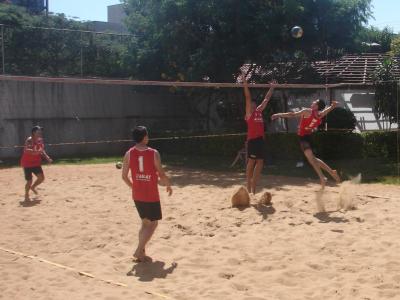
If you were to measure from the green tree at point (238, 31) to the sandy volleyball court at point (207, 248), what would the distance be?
20.2 ft

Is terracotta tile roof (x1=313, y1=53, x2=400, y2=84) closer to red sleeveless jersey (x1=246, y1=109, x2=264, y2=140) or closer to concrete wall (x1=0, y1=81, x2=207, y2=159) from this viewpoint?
concrete wall (x1=0, y1=81, x2=207, y2=159)

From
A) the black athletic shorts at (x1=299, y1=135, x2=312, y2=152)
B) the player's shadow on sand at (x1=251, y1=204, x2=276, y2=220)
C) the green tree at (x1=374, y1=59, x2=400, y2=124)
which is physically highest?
the green tree at (x1=374, y1=59, x2=400, y2=124)

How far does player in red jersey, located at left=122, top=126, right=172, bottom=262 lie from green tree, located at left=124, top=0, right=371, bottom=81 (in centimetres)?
989

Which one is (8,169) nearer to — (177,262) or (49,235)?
(49,235)

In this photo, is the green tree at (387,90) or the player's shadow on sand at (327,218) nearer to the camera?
the player's shadow on sand at (327,218)

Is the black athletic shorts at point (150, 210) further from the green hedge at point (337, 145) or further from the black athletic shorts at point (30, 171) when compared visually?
the green hedge at point (337, 145)

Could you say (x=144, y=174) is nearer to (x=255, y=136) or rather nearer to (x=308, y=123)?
(x=255, y=136)

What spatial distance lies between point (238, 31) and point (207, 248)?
395 inches

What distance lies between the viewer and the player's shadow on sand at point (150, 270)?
6.17 m

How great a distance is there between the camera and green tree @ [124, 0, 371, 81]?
52.7 ft

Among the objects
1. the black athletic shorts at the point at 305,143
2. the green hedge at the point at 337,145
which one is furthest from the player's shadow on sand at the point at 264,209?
the green hedge at the point at 337,145

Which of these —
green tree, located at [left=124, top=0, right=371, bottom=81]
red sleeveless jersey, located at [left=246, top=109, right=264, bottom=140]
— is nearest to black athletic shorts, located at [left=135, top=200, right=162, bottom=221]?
red sleeveless jersey, located at [left=246, top=109, right=264, bottom=140]

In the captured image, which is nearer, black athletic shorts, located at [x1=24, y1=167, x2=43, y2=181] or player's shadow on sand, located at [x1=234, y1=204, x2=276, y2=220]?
player's shadow on sand, located at [x1=234, y1=204, x2=276, y2=220]

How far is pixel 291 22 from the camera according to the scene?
636 inches
